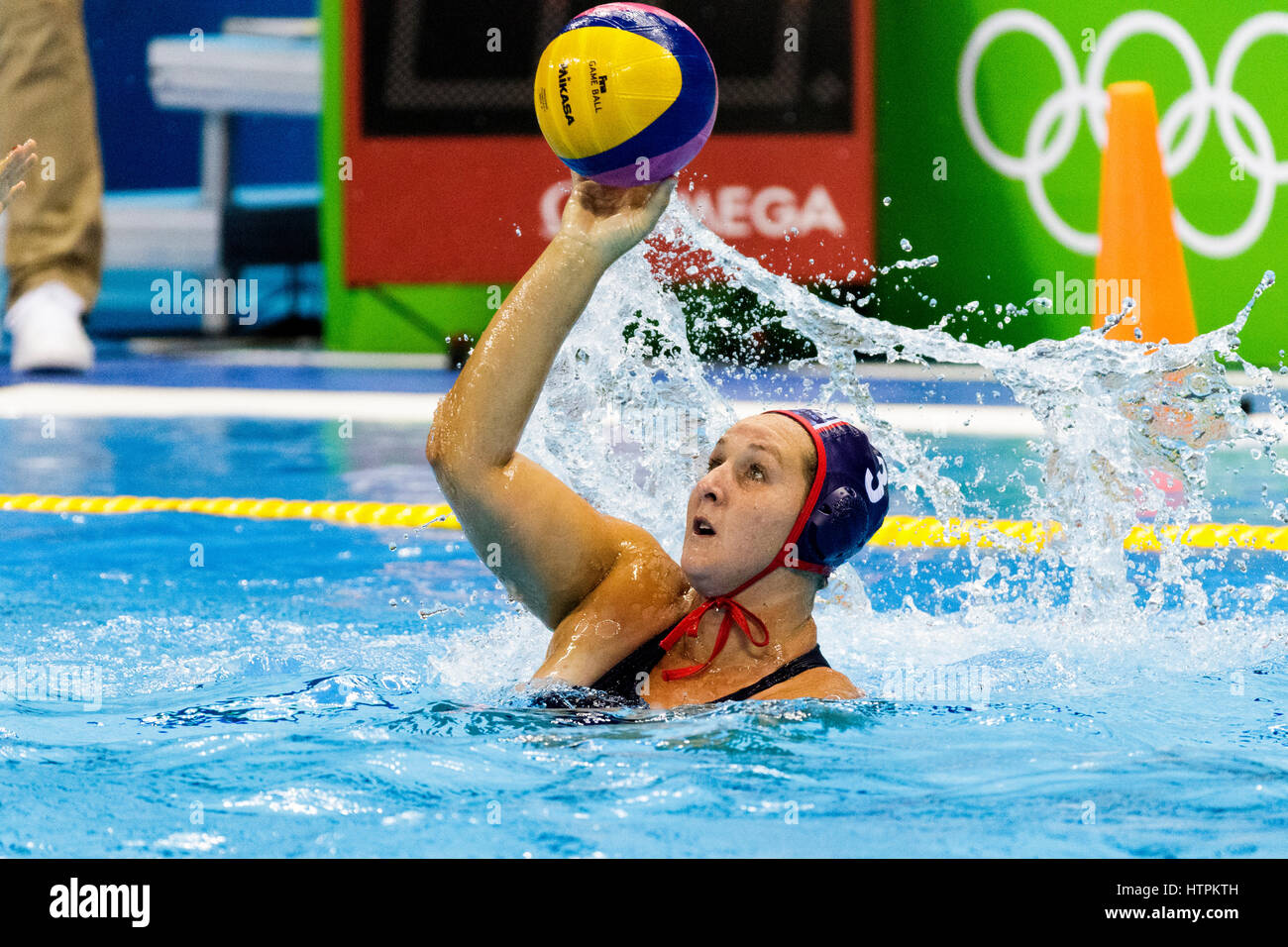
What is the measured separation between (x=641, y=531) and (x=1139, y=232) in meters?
4.86

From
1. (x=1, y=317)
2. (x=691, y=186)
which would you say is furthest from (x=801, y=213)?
(x=1, y=317)

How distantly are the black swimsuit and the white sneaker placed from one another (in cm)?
682

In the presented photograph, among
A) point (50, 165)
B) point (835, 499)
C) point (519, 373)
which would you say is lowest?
point (835, 499)

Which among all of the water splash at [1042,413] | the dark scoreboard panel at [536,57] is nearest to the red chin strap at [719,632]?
the water splash at [1042,413]

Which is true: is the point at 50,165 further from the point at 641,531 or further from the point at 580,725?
the point at 580,725

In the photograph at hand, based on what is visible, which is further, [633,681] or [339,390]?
[339,390]

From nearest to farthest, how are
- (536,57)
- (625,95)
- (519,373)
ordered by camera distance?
1. (519,373)
2. (625,95)
3. (536,57)

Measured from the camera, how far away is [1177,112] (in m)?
8.73

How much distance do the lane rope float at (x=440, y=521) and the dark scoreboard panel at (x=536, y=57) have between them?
3739 mm

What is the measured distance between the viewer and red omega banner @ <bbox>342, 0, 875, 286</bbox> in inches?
331

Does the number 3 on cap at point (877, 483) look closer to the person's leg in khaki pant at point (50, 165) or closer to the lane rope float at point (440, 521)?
the lane rope float at point (440, 521)

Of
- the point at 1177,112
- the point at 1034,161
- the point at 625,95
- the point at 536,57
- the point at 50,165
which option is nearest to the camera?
the point at 625,95

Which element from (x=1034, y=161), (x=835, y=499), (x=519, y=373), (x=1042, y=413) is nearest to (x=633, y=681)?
(x=835, y=499)

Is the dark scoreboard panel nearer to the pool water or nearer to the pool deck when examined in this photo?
the pool deck
